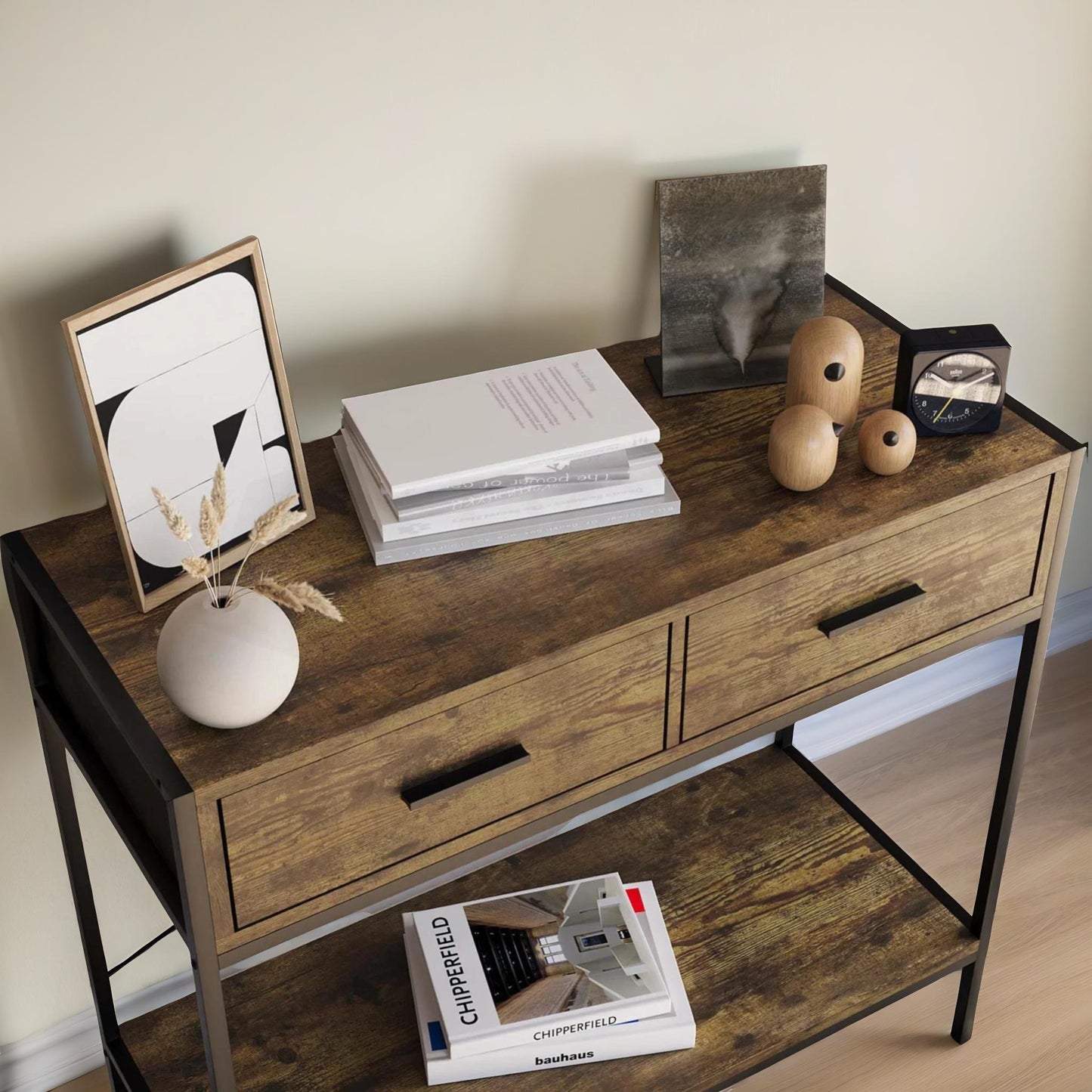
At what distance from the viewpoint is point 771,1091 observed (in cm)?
172

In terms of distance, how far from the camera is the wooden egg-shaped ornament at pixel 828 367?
1309 mm

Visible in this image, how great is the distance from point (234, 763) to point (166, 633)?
11 centimetres

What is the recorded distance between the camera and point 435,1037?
142cm

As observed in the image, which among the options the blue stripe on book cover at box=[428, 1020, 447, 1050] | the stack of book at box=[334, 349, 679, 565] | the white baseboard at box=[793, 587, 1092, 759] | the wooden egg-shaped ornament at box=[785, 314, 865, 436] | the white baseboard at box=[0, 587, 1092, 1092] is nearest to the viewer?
the stack of book at box=[334, 349, 679, 565]

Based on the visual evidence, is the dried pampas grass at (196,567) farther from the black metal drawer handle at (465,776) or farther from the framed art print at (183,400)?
the black metal drawer handle at (465,776)

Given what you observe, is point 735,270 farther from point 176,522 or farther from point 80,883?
point 80,883

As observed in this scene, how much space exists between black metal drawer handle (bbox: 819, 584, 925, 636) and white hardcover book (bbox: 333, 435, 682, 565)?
0.62 feet

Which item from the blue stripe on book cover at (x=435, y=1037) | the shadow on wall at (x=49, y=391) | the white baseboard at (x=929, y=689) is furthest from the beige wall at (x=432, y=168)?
the white baseboard at (x=929, y=689)

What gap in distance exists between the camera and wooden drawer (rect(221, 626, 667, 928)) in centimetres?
105

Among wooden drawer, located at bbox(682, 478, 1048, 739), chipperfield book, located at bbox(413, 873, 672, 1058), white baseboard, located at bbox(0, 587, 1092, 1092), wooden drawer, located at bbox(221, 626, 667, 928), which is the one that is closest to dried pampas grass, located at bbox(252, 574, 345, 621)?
wooden drawer, located at bbox(221, 626, 667, 928)

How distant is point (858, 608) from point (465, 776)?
0.44m

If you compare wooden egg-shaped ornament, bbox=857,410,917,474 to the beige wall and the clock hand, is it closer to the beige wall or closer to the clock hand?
the clock hand

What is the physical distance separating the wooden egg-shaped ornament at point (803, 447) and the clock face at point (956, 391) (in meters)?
0.12

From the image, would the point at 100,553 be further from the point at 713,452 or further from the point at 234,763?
the point at 713,452
